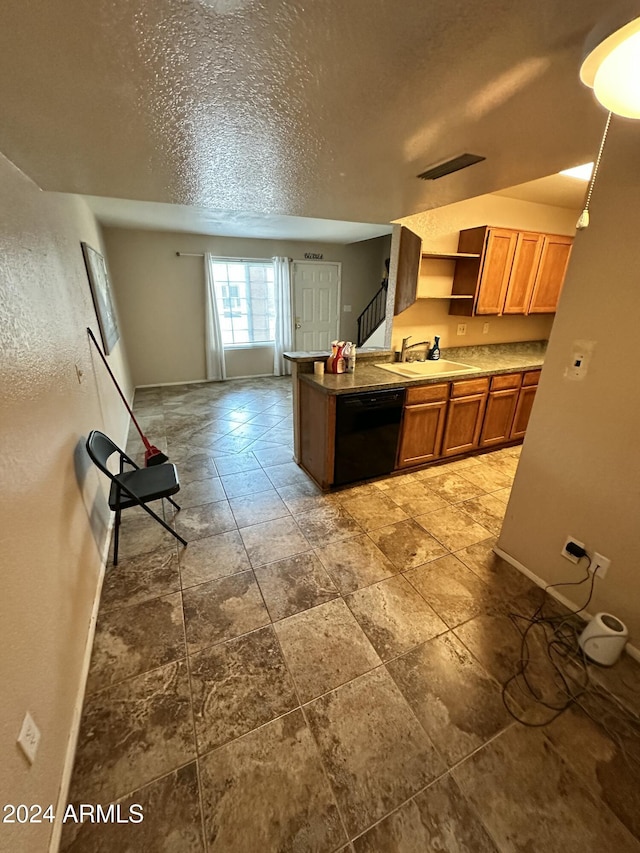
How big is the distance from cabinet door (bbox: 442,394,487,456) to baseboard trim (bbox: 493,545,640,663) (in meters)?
1.19

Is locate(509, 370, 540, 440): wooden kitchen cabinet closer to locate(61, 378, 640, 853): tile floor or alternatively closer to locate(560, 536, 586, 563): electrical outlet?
locate(61, 378, 640, 853): tile floor

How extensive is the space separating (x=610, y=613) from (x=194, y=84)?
275cm

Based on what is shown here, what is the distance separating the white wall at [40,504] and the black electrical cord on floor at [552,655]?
65.4 inches

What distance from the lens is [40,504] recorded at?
1.22 m

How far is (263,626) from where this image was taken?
5.51 feet

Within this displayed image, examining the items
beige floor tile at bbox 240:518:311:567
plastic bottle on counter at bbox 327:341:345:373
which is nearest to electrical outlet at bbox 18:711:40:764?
beige floor tile at bbox 240:518:311:567

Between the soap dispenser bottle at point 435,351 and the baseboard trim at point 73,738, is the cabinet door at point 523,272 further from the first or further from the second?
the baseboard trim at point 73,738

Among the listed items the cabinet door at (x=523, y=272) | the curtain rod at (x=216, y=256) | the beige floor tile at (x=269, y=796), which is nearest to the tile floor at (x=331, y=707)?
the beige floor tile at (x=269, y=796)

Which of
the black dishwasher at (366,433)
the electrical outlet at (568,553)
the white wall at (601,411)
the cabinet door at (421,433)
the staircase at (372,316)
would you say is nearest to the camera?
the white wall at (601,411)

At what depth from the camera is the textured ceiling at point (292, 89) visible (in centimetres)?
77

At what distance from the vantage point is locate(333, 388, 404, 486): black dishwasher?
2564 millimetres

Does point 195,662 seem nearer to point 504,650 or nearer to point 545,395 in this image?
point 504,650

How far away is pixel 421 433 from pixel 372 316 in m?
4.53

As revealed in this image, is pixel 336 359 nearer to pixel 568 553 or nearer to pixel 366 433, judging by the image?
pixel 366 433
